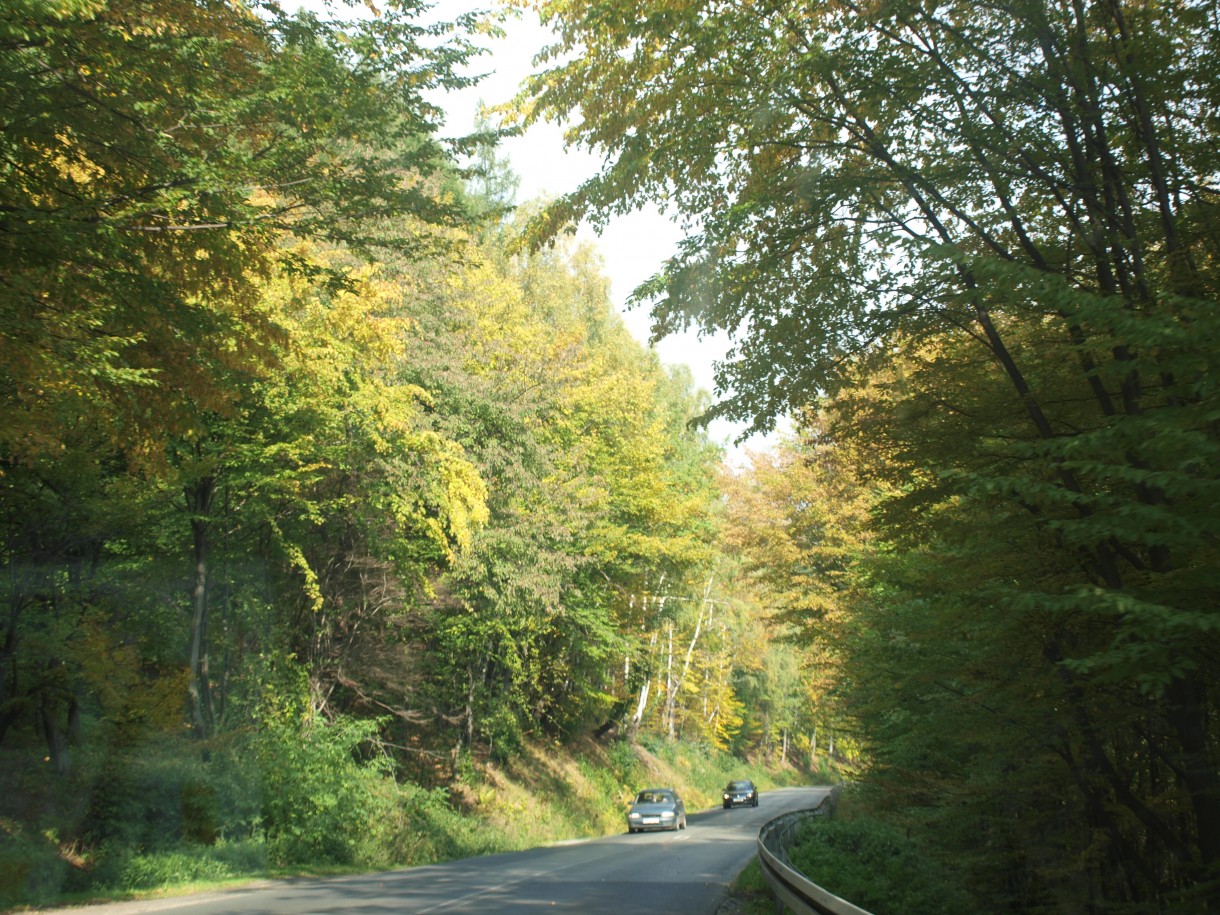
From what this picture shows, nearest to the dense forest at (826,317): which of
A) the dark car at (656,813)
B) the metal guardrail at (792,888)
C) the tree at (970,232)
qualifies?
the tree at (970,232)

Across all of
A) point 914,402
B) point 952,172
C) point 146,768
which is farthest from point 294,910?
point 952,172

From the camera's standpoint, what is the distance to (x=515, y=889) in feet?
42.8

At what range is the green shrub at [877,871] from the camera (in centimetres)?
1015

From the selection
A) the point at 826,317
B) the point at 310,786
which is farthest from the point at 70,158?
the point at 310,786

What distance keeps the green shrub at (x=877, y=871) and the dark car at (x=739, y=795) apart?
1120 inches

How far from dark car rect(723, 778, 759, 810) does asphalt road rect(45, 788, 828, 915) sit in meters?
24.1

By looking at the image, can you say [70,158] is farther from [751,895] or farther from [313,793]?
[313,793]

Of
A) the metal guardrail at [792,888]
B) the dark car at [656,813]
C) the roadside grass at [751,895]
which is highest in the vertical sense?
the metal guardrail at [792,888]

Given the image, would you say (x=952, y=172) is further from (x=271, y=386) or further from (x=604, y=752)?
(x=604, y=752)

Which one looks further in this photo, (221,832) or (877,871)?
(221,832)

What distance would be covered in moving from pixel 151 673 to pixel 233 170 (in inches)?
A: 503

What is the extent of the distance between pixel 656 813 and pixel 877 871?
1690 centimetres

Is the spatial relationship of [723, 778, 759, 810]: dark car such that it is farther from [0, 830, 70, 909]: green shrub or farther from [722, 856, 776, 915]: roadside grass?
[0, 830, 70, 909]: green shrub

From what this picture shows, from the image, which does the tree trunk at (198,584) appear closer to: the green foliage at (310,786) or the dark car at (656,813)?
the green foliage at (310,786)
